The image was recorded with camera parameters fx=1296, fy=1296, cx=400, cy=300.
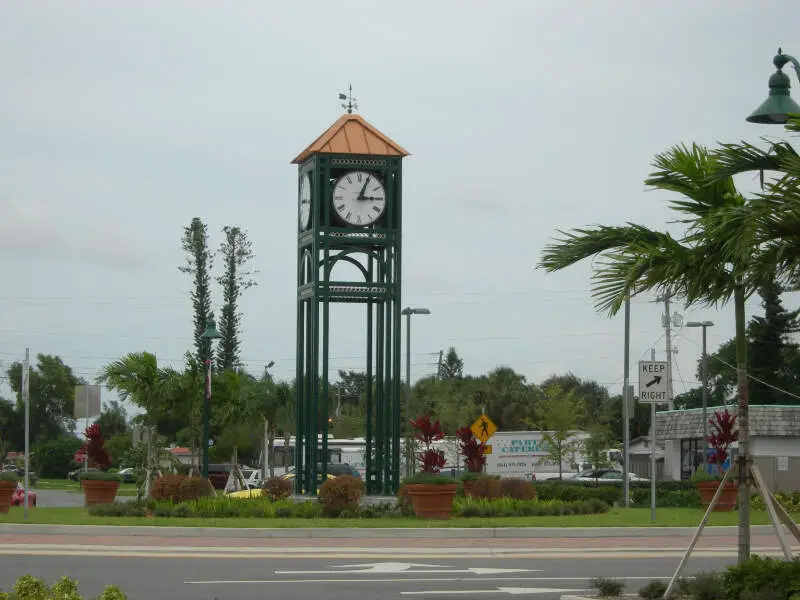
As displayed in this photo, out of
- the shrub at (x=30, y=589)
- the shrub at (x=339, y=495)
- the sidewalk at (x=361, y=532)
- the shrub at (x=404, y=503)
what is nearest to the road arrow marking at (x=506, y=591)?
the shrub at (x=30, y=589)

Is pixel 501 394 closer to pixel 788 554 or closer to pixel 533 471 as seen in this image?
pixel 533 471

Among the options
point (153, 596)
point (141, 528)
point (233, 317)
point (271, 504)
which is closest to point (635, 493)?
point (271, 504)

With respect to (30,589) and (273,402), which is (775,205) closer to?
(30,589)

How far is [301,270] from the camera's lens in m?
33.3

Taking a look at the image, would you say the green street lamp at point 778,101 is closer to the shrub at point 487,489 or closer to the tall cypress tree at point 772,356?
the shrub at point 487,489

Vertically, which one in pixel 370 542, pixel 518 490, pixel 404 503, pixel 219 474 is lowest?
pixel 219 474

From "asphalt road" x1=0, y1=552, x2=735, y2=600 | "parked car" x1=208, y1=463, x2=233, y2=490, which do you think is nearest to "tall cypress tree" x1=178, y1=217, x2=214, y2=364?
"parked car" x1=208, y1=463, x2=233, y2=490

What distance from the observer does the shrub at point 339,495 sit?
94.5 ft

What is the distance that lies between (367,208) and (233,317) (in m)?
39.5

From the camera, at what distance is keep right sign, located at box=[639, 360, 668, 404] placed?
2719cm

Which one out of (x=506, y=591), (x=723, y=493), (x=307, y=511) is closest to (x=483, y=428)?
(x=723, y=493)

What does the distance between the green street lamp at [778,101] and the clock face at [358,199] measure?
19.0 m

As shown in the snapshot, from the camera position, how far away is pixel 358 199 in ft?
106

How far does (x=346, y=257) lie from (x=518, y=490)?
730 centimetres
